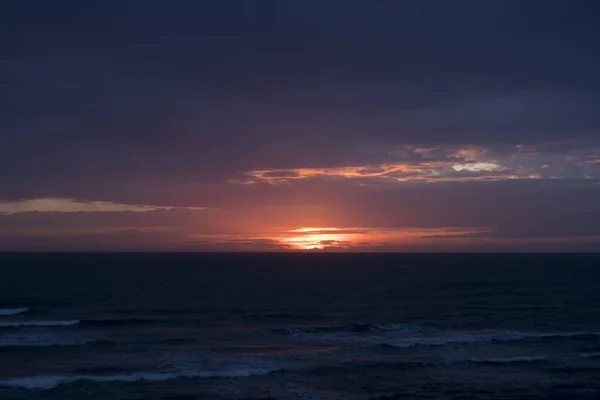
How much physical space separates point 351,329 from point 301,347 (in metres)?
6.76

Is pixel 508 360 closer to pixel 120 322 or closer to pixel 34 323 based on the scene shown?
pixel 120 322

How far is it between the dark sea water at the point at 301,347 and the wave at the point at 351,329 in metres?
0.12

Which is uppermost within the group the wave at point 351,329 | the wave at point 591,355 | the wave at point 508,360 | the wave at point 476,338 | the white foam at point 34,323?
the white foam at point 34,323

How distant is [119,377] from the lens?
2420 centimetres

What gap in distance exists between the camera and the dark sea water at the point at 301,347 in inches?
891

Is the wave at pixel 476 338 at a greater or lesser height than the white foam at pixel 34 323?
lesser

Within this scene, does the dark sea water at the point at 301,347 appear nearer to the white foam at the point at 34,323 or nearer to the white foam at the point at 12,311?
the white foam at the point at 34,323

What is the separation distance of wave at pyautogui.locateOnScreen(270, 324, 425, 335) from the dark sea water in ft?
0.38

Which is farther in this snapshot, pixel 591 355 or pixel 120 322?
pixel 120 322

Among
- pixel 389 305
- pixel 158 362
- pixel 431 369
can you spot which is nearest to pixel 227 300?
pixel 389 305

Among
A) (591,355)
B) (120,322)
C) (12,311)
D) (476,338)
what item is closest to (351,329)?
(476,338)

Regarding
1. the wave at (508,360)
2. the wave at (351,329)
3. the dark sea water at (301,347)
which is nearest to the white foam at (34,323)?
the dark sea water at (301,347)

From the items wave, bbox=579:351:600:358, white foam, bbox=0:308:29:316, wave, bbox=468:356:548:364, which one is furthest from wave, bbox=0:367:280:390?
white foam, bbox=0:308:29:316

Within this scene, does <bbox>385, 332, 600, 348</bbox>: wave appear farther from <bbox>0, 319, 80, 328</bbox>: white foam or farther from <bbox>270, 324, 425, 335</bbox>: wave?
<bbox>0, 319, 80, 328</bbox>: white foam
